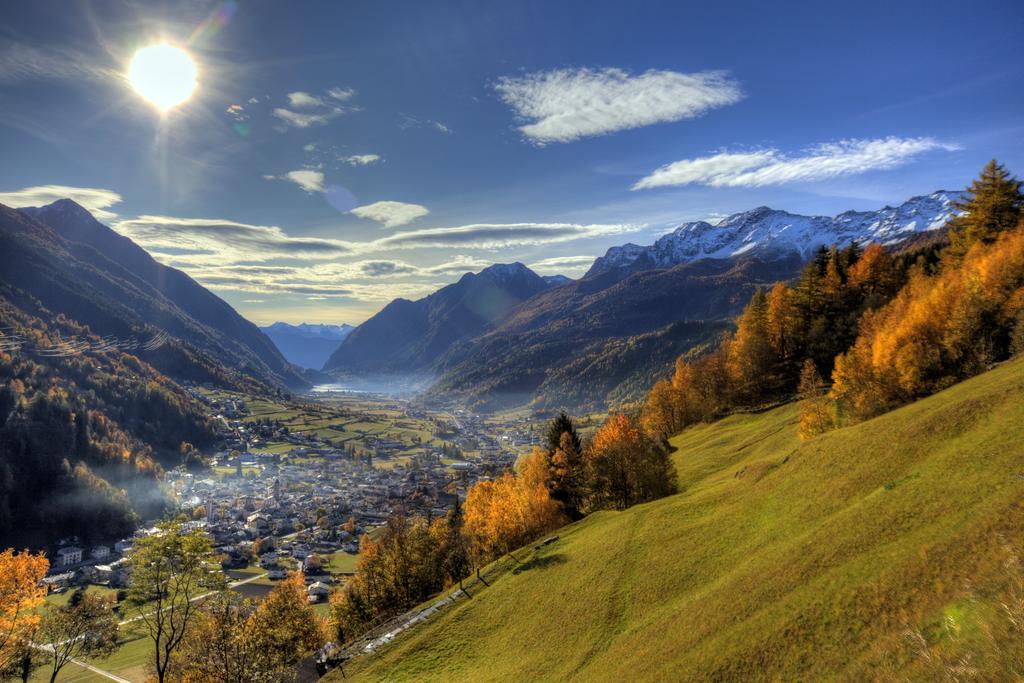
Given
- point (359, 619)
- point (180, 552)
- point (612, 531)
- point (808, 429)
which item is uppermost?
point (180, 552)

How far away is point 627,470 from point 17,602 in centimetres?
6953

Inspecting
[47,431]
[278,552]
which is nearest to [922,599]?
[278,552]

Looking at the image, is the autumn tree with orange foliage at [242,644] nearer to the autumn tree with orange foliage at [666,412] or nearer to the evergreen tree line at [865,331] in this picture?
the evergreen tree line at [865,331]

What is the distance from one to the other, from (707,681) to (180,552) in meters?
39.8

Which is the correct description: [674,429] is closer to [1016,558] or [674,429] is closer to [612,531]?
[612,531]

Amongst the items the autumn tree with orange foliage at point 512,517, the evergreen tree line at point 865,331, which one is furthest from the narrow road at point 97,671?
the evergreen tree line at point 865,331

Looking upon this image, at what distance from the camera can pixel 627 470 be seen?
64812 mm

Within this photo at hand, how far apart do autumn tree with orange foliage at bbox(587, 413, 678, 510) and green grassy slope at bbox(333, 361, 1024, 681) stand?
10.3 m

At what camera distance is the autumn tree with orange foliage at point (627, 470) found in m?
61.7

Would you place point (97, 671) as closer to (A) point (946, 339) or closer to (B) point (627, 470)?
(B) point (627, 470)

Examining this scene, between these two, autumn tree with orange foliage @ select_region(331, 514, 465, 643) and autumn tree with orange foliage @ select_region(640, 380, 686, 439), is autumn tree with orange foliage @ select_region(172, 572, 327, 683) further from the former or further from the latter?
autumn tree with orange foliage @ select_region(640, 380, 686, 439)

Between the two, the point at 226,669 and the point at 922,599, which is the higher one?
the point at 922,599

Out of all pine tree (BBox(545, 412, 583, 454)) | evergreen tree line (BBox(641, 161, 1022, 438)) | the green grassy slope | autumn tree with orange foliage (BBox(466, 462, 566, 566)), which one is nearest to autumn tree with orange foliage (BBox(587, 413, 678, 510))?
pine tree (BBox(545, 412, 583, 454))

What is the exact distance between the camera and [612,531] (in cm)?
4734
